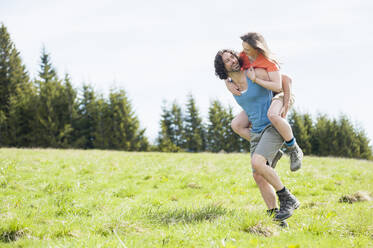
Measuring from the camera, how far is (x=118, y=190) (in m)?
6.33

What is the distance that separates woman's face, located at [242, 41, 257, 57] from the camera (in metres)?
3.97

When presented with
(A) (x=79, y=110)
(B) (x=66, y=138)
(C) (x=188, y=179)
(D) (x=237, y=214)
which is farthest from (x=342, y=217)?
(A) (x=79, y=110)

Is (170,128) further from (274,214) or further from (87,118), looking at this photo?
(274,214)

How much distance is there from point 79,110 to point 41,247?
119ft

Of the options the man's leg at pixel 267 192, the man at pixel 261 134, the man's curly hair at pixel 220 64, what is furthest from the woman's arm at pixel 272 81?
the man's leg at pixel 267 192

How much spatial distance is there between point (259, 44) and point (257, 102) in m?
0.79

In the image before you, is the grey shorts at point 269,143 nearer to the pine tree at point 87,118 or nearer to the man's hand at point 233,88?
the man's hand at point 233,88

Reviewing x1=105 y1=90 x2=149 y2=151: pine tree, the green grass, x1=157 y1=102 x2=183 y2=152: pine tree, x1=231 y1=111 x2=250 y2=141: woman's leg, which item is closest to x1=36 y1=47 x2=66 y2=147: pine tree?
x1=105 y1=90 x2=149 y2=151: pine tree

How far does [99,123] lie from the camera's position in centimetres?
3659

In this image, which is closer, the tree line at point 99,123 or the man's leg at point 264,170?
the man's leg at point 264,170

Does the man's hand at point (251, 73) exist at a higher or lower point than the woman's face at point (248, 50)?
lower

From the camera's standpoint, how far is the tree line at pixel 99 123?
33.7 m

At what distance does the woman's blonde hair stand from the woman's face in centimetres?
4

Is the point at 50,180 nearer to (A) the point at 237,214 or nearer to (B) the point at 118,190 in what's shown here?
(B) the point at 118,190
